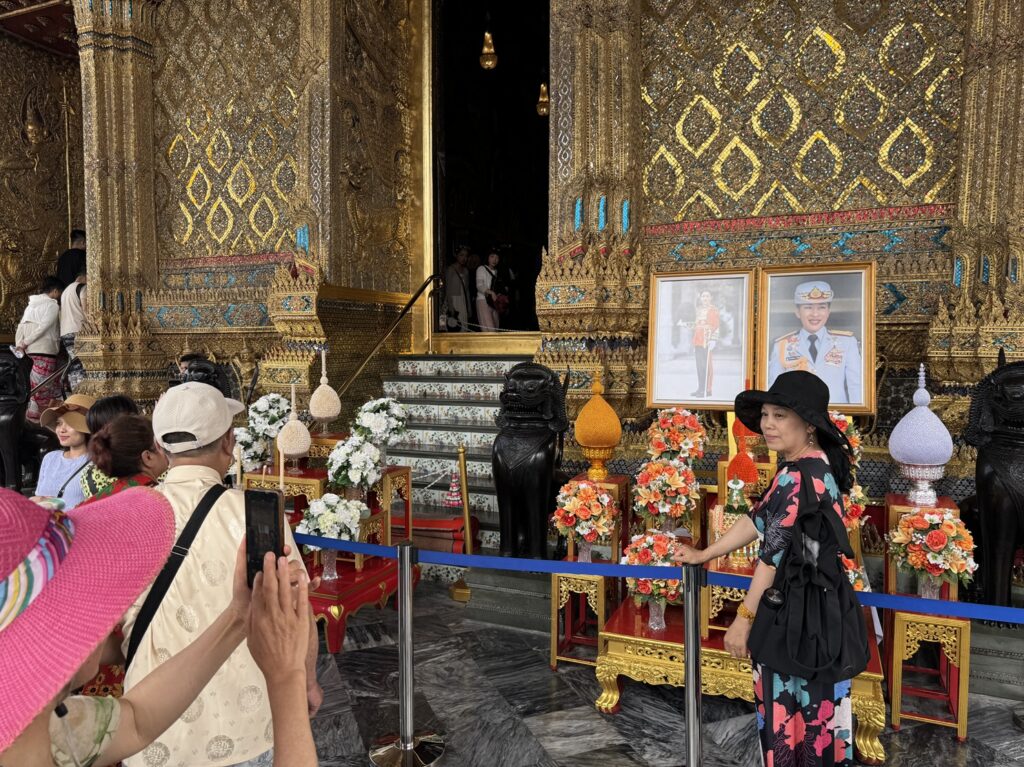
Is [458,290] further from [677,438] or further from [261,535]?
[261,535]

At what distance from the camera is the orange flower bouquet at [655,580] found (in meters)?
3.38

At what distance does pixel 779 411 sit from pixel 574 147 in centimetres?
414

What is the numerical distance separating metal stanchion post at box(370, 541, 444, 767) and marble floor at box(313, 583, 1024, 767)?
0.07 m

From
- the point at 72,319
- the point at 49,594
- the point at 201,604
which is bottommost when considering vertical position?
the point at 201,604

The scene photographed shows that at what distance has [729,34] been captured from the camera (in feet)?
19.2

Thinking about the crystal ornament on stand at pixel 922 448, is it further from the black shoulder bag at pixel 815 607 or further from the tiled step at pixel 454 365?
the tiled step at pixel 454 365

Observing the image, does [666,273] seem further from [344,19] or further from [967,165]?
[344,19]

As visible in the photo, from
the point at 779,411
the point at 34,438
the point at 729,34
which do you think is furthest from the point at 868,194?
the point at 34,438

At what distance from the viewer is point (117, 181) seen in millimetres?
8164

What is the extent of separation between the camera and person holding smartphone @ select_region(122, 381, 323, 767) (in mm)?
1567

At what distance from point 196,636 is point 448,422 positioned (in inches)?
204

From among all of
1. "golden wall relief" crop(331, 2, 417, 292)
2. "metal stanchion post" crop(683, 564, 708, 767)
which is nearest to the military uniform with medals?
"metal stanchion post" crop(683, 564, 708, 767)

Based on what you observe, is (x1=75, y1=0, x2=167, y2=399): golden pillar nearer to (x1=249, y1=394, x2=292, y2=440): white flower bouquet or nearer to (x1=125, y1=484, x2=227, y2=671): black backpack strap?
(x1=249, y1=394, x2=292, y2=440): white flower bouquet

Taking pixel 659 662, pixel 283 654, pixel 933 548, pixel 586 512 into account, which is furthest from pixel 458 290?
pixel 283 654
